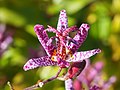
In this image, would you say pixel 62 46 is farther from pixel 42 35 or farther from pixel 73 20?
pixel 73 20

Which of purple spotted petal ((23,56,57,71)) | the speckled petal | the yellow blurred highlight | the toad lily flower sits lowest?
the speckled petal

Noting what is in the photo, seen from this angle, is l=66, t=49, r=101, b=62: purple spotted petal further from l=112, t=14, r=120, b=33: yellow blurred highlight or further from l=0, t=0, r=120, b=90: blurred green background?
l=112, t=14, r=120, b=33: yellow blurred highlight

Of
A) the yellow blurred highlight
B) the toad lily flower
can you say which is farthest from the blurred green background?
the toad lily flower

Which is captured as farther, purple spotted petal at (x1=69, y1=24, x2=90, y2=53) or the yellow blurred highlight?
the yellow blurred highlight

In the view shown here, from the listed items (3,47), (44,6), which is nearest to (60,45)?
(3,47)

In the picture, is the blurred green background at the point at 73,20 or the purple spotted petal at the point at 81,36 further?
the blurred green background at the point at 73,20

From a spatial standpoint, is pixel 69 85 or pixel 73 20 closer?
pixel 69 85

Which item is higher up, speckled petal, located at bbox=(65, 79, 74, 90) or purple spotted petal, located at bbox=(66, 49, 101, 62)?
purple spotted petal, located at bbox=(66, 49, 101, 62)

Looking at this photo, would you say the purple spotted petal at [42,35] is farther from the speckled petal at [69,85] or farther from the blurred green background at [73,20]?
the blurred green background at [73,20]

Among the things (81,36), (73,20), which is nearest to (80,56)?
(81,36)

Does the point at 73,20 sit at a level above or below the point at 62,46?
above

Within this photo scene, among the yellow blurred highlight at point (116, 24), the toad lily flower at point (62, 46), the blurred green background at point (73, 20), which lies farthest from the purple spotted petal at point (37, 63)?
the yellow blurred highlight at point (116, 24)
